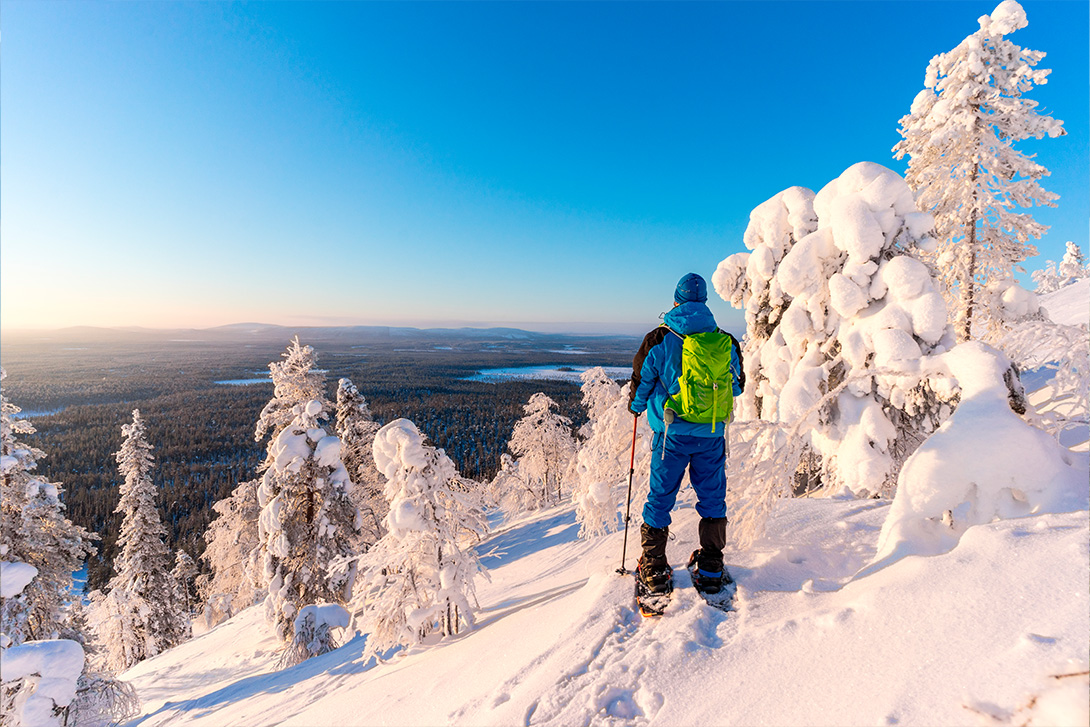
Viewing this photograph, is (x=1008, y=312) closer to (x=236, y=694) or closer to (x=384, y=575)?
(x=384, y=575)

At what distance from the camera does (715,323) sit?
12.3ft

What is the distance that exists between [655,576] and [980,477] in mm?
2739

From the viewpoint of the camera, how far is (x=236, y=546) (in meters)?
19.1

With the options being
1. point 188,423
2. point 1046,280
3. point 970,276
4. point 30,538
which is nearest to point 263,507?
point 30,538

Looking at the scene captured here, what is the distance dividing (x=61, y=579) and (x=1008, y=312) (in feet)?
81.4

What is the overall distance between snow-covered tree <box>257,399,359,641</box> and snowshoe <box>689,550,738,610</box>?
12.2 meters

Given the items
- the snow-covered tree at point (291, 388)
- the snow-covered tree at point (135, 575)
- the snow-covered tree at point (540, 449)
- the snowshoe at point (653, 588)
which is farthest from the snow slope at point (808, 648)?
the snow-covered tree at point (540, 449)

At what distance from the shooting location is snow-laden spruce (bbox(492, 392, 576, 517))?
2744 centimetres

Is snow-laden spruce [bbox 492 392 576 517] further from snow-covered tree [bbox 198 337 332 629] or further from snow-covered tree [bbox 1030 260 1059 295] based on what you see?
snow-covered tree [bbox 1030 260 1059 295]

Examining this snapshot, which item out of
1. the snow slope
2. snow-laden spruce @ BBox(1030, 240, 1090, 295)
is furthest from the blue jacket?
snow-laden spruce @ BBox(1030, 240, 1090, 295)

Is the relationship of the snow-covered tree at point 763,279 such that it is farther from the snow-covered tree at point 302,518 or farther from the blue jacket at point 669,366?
the snow-covered tree at point 302,518

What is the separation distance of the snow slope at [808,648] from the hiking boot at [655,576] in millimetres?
168

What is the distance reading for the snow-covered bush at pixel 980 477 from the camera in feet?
10.5

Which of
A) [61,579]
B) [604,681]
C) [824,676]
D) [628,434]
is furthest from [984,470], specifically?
[61,579]
